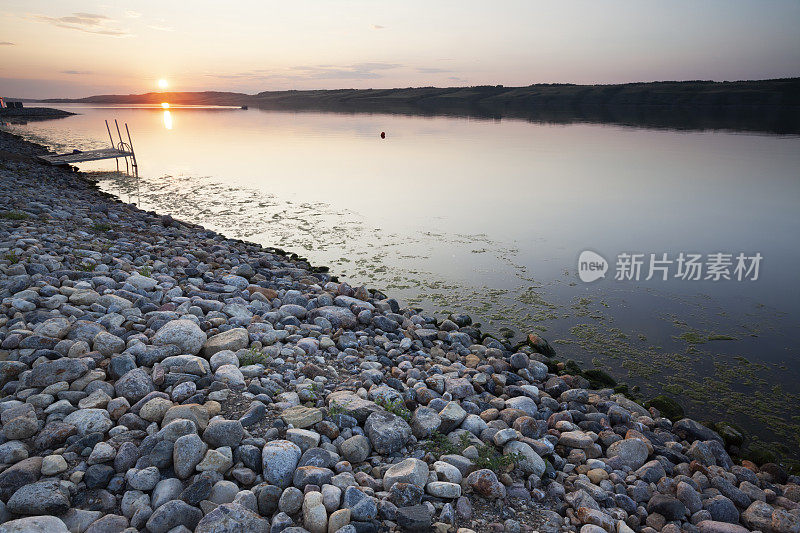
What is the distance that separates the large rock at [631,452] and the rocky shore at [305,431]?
0.02 metres

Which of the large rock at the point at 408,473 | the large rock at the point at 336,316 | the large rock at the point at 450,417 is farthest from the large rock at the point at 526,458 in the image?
the large rock at the point at 336,316

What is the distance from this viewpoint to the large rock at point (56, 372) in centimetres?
449

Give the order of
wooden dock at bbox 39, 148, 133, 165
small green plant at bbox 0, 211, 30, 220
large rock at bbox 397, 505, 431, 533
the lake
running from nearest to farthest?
large rock at bbox 397, 505, 431, 533 → the lake → small green plant at bbox 0, 211, 30, 220 → wooden dock at bbox 39, 148, 133, 165

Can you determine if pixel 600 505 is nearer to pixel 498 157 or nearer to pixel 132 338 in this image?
pixel 132 338

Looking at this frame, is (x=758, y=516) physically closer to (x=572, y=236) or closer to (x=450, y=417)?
(x=450, y=417)

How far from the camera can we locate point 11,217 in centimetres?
1096

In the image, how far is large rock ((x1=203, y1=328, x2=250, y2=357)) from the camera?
18.6ft

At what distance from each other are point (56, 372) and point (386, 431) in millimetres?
3452

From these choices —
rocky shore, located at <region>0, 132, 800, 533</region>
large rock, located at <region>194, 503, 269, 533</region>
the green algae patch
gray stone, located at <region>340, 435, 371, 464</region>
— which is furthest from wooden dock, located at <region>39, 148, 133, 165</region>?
the green algae patch

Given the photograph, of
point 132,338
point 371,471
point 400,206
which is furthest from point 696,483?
point 400,206

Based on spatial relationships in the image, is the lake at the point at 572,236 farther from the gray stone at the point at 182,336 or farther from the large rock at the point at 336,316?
the gray stone at the point at 182,336

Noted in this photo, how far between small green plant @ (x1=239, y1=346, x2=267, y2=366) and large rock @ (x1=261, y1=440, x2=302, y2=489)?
176 centimetres

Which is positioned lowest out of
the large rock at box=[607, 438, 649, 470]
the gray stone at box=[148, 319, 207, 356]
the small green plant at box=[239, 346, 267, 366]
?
the large rock at box=[607, 438, 649, 470]

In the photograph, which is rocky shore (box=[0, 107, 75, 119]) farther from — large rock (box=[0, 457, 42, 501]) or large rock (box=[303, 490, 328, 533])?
large rock (box=[303, 490, 328, 533])
